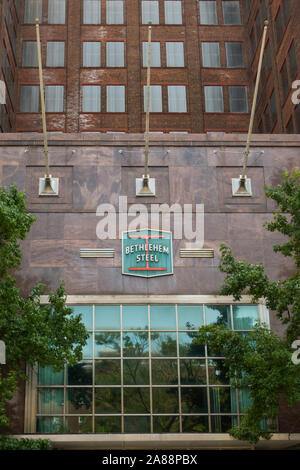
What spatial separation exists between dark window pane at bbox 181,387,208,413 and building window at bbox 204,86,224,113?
24.4 meters

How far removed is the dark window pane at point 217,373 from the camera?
85.5 feet

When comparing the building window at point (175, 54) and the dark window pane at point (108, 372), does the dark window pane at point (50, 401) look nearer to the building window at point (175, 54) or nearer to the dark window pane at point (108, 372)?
the dark window pane at point (108, 372)

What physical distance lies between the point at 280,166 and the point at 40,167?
34.7 ft

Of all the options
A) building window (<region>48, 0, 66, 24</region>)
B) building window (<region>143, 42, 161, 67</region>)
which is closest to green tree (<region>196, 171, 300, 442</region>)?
building window (<region>143, 42, 161, 67</region>)

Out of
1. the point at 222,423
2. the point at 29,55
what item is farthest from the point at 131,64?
the point at 222,423

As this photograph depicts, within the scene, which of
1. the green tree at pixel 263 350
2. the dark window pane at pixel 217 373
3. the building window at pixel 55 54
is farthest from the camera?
the building window at pixel 55 54

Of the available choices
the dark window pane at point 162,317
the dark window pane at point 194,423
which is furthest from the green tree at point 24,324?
the dark window pane at point 194,423

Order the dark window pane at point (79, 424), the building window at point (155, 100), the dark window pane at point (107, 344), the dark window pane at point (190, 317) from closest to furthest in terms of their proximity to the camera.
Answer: the dark window pane at point (79, 424) < the dark window pane at point (107, 344) < the dark window pane at point (190, 317) < the building window at point (155, 100)

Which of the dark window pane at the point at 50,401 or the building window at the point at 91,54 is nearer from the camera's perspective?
the dark window pane at the point at 50,401

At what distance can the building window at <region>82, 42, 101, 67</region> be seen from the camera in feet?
153

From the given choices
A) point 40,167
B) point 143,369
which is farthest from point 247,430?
point 40,167

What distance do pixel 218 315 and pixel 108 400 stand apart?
5530 mm

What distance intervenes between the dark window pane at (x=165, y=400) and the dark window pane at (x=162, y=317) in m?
2.44

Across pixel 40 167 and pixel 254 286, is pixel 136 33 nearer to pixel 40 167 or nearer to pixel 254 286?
pixel 40 167
